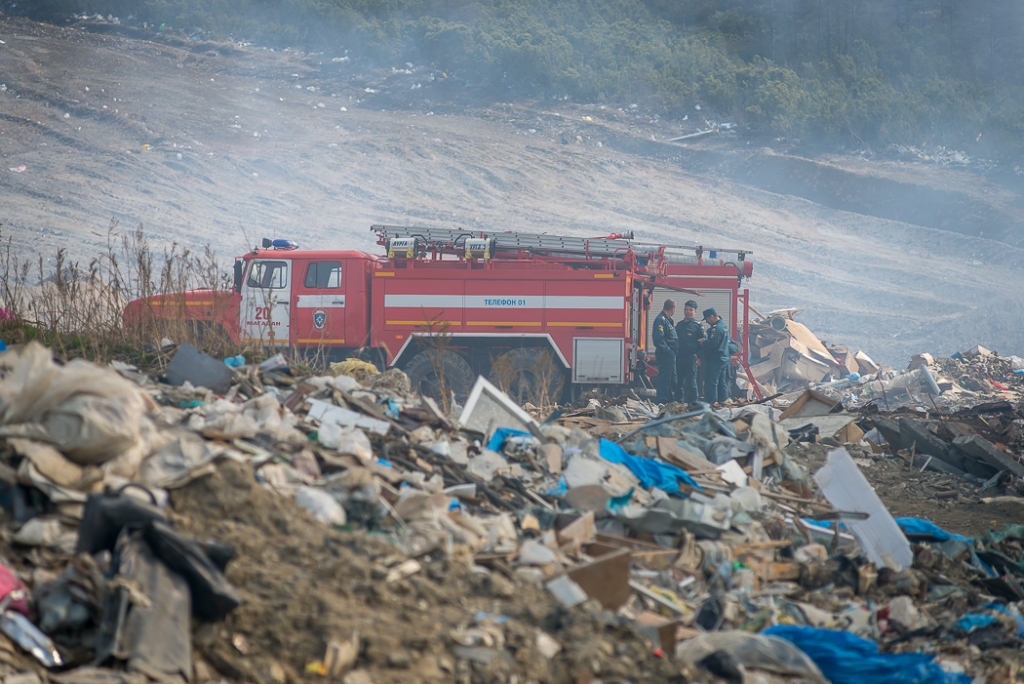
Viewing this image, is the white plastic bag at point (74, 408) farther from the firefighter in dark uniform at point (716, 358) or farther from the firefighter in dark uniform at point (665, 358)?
the firefighter in dark uniform at point (716, 358)

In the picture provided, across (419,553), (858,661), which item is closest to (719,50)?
(858,661)

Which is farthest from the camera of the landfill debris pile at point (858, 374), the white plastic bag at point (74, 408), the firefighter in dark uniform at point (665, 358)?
the landfill debris pile at point (858, 374)

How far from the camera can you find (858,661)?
3.83m

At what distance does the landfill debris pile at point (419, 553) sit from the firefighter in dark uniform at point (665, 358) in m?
5.81

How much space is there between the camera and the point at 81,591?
3.08 metres

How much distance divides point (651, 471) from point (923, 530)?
1.81 m

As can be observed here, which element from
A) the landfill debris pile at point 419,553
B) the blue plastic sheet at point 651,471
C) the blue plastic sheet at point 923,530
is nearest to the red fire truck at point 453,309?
the landfill debris pile at point 419,553

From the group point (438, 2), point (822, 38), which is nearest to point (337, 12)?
point (438, 2)

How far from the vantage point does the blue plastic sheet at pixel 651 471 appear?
17.8 feet

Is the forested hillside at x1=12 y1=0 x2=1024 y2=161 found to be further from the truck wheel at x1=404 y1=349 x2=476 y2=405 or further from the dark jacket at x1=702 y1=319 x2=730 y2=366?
the truck wheel at x1=404 y1=349 x2=476 y2=405

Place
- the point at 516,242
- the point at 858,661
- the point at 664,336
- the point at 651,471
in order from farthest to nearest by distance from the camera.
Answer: the point at 516,242 < the point at 664,336 < the point at 651,471 < the point at 858,661

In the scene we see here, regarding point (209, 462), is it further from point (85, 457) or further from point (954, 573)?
point (954, 573)

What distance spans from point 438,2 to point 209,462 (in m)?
39.5

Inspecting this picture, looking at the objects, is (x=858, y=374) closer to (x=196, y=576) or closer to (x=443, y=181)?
(x=196, y=576)
